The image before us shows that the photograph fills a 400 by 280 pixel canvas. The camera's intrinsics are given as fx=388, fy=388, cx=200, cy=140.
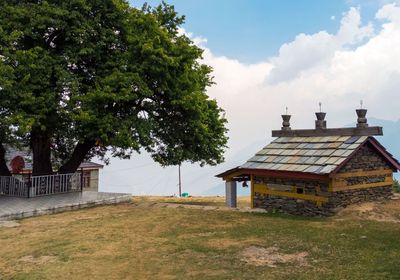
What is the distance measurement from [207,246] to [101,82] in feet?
44.8

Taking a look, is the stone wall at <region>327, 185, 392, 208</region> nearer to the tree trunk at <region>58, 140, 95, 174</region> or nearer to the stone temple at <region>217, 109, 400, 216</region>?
the stone temple at <region>217, 109, 400, 216</region>

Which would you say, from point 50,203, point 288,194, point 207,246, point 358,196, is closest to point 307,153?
point 288,194

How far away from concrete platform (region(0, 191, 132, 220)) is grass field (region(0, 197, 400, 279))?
1.16 metres

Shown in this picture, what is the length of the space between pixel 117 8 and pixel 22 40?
19.8 feet

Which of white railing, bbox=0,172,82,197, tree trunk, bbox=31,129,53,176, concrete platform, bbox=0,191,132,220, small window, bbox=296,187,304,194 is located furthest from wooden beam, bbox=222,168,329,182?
tree trunk, bbox=31,129,53,176

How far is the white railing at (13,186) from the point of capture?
2341 centimetres

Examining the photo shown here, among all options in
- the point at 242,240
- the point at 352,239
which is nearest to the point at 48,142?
the point at 242,240

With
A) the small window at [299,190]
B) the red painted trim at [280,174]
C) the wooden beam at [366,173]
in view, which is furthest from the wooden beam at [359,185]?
the small window at [299,190]

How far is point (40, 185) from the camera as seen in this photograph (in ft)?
78.5

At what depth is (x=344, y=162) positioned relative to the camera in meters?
15.8

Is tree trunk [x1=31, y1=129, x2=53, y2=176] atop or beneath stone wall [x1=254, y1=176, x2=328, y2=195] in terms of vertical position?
atop

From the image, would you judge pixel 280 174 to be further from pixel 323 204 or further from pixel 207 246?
pixel 207 246

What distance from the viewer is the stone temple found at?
1608 centimetres

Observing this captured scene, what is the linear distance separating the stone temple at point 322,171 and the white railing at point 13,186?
13.1 meters
